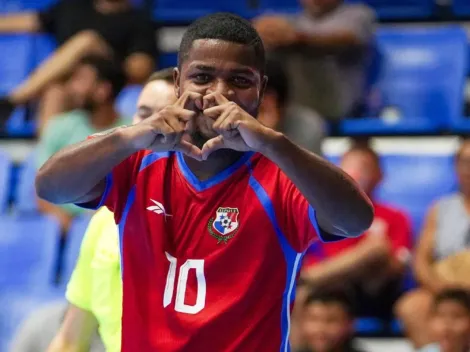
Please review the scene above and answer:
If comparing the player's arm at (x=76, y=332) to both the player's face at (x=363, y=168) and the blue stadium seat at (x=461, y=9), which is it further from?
the blue stadium seat at (x=461, y=9)

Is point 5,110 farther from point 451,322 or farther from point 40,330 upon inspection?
point 451,322

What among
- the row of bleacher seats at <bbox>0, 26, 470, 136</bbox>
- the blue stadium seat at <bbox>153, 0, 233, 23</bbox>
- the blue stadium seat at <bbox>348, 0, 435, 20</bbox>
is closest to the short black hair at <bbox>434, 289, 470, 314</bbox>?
the row of bleacher seats at <bbox>0, 26, 470, 136</bbox>

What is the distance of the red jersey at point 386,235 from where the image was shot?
17.9ft

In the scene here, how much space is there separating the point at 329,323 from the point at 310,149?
904 millimetres

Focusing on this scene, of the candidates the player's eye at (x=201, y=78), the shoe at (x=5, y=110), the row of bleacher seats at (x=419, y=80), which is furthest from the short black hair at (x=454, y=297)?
the shoe at (x=5, y=110)

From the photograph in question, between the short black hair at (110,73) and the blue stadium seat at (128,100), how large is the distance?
26 cm

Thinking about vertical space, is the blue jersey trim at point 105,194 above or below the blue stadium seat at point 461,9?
above

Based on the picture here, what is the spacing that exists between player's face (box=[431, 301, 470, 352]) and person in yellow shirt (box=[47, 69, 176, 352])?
7.87 ft

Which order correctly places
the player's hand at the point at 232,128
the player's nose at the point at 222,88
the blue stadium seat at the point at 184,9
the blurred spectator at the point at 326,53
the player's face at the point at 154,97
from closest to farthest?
the player's hand at the point at 232,128, the player's nose at the point at 222,88, the player's face at the point at 154,97, the blurred spectator at the point at 326,53, the blue stadium seat at the point at 184,9

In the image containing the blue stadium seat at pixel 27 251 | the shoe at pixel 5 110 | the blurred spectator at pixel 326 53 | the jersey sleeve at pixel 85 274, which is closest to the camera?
the jersey sleeve at pixel 85 274

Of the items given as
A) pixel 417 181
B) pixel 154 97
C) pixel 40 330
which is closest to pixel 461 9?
pixel 417 181

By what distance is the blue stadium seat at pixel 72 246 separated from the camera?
565 centimetres

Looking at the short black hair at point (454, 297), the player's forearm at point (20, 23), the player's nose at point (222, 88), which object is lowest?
the short black hair at point (454, 297)

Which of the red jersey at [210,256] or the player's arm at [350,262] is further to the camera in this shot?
the player's arm at [350,262]
